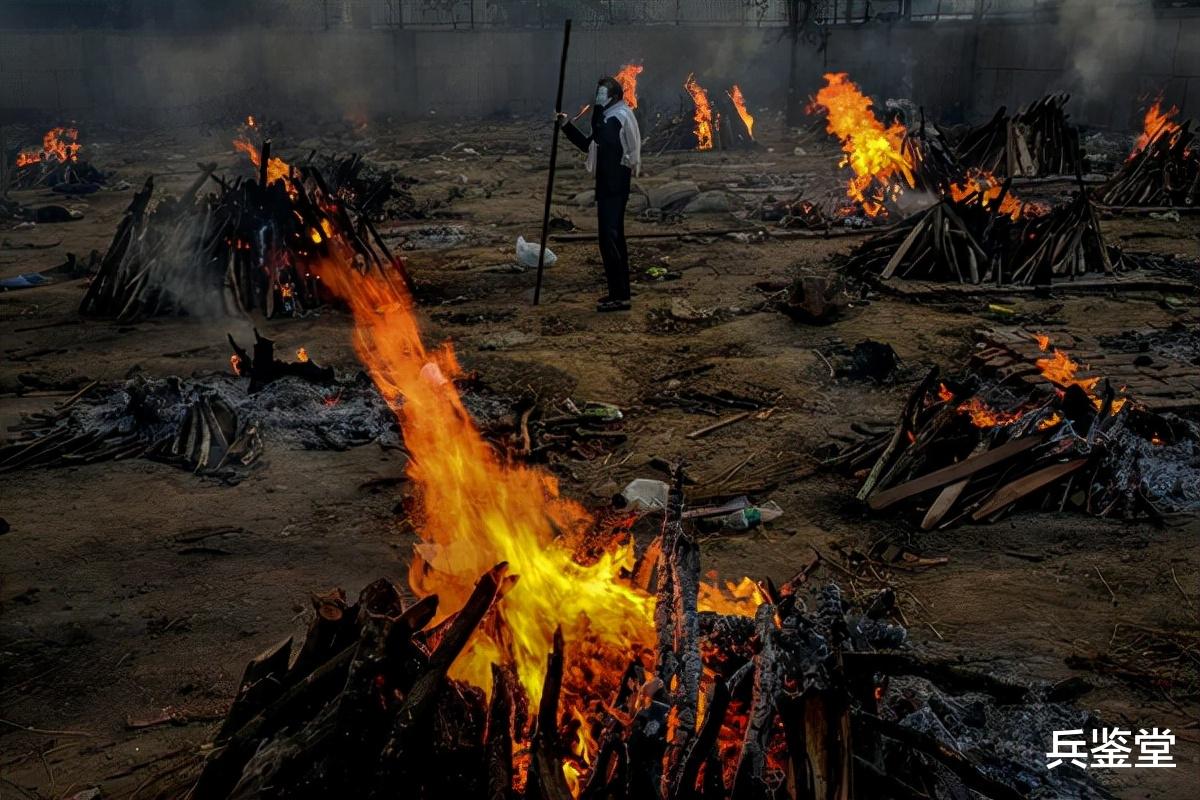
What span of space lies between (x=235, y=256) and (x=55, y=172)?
12443 mm

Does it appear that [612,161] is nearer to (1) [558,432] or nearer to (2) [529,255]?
(2) [529,255]

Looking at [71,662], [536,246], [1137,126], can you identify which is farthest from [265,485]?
[1137,126]

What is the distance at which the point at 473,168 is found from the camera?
22.1 m

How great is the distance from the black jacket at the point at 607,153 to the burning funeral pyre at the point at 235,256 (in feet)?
8.75

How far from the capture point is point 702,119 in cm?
2438

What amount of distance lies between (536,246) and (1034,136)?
1161cm

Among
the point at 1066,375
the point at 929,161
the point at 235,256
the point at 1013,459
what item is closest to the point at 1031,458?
the point at 1013,459

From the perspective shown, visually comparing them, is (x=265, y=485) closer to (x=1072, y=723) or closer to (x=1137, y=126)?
(x=1072, y=723)

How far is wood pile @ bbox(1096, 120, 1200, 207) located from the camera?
15820mm

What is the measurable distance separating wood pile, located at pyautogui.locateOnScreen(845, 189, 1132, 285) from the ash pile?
7.13 m

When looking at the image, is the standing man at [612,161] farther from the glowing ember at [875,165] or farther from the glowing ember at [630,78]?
the glowing ember at [630,78]

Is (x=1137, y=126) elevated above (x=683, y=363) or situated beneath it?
elevated above

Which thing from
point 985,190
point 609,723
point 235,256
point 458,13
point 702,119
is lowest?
point 609,723

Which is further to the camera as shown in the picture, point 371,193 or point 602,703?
point 371,193
